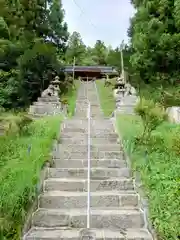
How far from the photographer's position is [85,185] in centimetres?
651

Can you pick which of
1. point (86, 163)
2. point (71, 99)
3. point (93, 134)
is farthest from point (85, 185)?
point (71, 99)

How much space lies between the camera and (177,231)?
4.69 metres

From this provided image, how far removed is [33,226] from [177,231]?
2.17 metres

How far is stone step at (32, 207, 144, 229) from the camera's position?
18.0ft

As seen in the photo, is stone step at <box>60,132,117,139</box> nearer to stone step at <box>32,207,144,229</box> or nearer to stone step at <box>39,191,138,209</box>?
stone step at <box>39,191,138,209</box>

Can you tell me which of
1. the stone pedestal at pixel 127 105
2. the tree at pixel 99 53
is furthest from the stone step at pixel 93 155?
the tree at pixel 99 53

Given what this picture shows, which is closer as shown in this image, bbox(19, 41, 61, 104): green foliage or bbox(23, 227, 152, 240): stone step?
bbox(23, 227, 152, 240): stone step

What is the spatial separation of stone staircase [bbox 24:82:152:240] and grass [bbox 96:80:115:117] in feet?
27.5

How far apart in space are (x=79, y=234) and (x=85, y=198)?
3.21 feet

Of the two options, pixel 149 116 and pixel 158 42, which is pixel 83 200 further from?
pixel 158 42

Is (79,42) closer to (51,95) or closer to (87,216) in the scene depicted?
(51,95)

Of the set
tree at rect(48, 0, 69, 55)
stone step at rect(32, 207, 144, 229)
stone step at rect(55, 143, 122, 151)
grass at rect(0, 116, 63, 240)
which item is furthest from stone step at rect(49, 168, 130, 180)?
tree at rect(48, 0, 69, 55)

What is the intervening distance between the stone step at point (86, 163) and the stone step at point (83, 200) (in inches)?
46.7

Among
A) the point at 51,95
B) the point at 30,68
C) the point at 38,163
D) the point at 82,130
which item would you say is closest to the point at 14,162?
the point at 38,163
